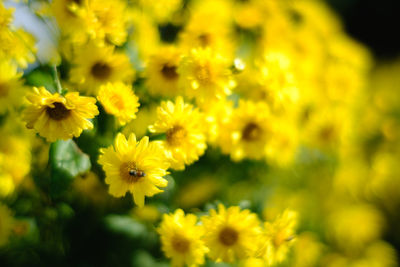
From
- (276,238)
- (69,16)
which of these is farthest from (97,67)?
(276,238)

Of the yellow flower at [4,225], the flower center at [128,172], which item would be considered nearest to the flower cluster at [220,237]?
the flower center at [128,172]

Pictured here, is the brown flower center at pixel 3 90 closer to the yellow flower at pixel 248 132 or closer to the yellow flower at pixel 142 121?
the yellow flower at pixel 142 121

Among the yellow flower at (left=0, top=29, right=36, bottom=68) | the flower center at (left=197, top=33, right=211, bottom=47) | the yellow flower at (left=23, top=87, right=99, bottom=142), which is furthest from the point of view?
the flower center at (left=197, top=33, right=211, bottom=47)

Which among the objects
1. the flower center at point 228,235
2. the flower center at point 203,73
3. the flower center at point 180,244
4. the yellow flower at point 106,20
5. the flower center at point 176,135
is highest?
the yellow flower at point 106,20

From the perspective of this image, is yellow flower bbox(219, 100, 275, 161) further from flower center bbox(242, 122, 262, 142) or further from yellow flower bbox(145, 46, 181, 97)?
yellow flower bbox(145, 46, 181, 97)

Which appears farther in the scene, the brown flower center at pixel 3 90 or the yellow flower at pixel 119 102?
the brown flower center at pixel 3 90

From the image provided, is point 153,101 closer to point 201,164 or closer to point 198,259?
point 201,164

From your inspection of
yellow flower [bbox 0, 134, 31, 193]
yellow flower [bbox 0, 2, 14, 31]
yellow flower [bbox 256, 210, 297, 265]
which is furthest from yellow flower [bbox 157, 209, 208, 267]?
yellow flower [bbox 0, 2, 14, 31]
